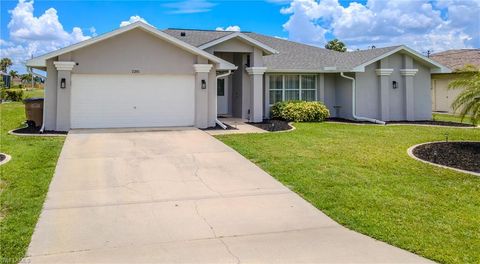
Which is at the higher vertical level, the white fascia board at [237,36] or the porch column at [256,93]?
the white fascia board at [237,36]

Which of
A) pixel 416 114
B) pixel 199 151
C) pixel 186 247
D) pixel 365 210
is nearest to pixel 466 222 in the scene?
pixel 365 210

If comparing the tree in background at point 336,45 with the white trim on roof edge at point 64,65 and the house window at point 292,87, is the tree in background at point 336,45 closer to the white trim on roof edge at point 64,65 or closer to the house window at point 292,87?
the house window at point 292,87

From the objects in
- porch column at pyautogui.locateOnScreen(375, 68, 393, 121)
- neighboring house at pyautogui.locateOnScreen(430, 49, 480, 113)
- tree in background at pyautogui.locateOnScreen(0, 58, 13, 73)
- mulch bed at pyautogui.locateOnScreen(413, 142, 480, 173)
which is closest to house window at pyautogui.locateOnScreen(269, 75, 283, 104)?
porch column at pyautogui.locateOnScreen(375, 68, 393, 121)

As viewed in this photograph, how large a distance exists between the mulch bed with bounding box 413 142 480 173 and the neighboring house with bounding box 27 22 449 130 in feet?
24.7

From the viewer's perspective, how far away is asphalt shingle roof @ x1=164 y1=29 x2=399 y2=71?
19.2 m

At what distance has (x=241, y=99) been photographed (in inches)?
757

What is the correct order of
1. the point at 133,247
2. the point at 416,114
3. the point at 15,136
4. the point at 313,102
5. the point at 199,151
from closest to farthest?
1. the point at 133,247
2. the point at 199,151
3. the point at 15,136
4. the point at 313,102
5. the point at 416,114

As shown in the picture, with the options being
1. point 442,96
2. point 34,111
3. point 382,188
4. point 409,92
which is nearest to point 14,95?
point 34,111

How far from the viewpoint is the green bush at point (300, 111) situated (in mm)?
18250

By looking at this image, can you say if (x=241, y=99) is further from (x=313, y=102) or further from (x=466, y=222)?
(x=466, y=222)

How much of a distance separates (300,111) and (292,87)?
7.61 feet

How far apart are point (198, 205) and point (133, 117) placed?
932 cm

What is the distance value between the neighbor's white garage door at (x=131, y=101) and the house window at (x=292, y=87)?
5.81m

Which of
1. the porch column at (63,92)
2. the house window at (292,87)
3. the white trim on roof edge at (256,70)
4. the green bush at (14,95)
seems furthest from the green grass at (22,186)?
the green bush at (14,95)
